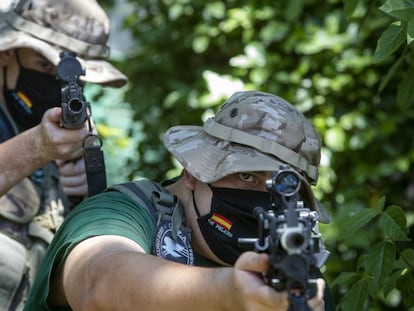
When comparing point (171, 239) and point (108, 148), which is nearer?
point (171, 239)

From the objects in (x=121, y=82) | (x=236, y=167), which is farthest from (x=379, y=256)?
(x=121, y=82)

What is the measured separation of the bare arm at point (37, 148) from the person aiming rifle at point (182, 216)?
1.18 feet

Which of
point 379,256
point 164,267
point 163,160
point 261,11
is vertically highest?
point 164,267

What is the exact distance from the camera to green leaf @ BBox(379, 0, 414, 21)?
348cm

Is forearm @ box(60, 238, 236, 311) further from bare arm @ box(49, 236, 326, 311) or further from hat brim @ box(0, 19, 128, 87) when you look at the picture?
hat brim @ box(0, 19, 128, 87)

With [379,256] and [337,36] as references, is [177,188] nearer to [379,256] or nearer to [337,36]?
[379,256]

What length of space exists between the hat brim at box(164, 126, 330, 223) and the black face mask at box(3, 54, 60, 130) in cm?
93

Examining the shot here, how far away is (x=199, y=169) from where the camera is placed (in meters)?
3.43

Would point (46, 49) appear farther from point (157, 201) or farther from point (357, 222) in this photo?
point (357, 222)

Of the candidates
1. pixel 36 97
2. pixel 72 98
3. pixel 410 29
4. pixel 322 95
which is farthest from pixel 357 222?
pixel 322 95

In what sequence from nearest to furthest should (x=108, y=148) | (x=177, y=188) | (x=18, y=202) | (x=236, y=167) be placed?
(x=236, y=167)
(x=177, y=188)
(x=18, y=202)
(x=108, y=148)

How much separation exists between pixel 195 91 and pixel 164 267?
3.58 meters

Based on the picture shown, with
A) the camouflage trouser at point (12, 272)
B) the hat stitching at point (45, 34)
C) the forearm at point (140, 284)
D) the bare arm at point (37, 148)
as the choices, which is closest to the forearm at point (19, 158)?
the bare arm at point (37, 148)

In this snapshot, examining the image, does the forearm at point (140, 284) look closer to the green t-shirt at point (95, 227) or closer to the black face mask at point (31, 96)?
the green t-shirt at point (95, 227)
